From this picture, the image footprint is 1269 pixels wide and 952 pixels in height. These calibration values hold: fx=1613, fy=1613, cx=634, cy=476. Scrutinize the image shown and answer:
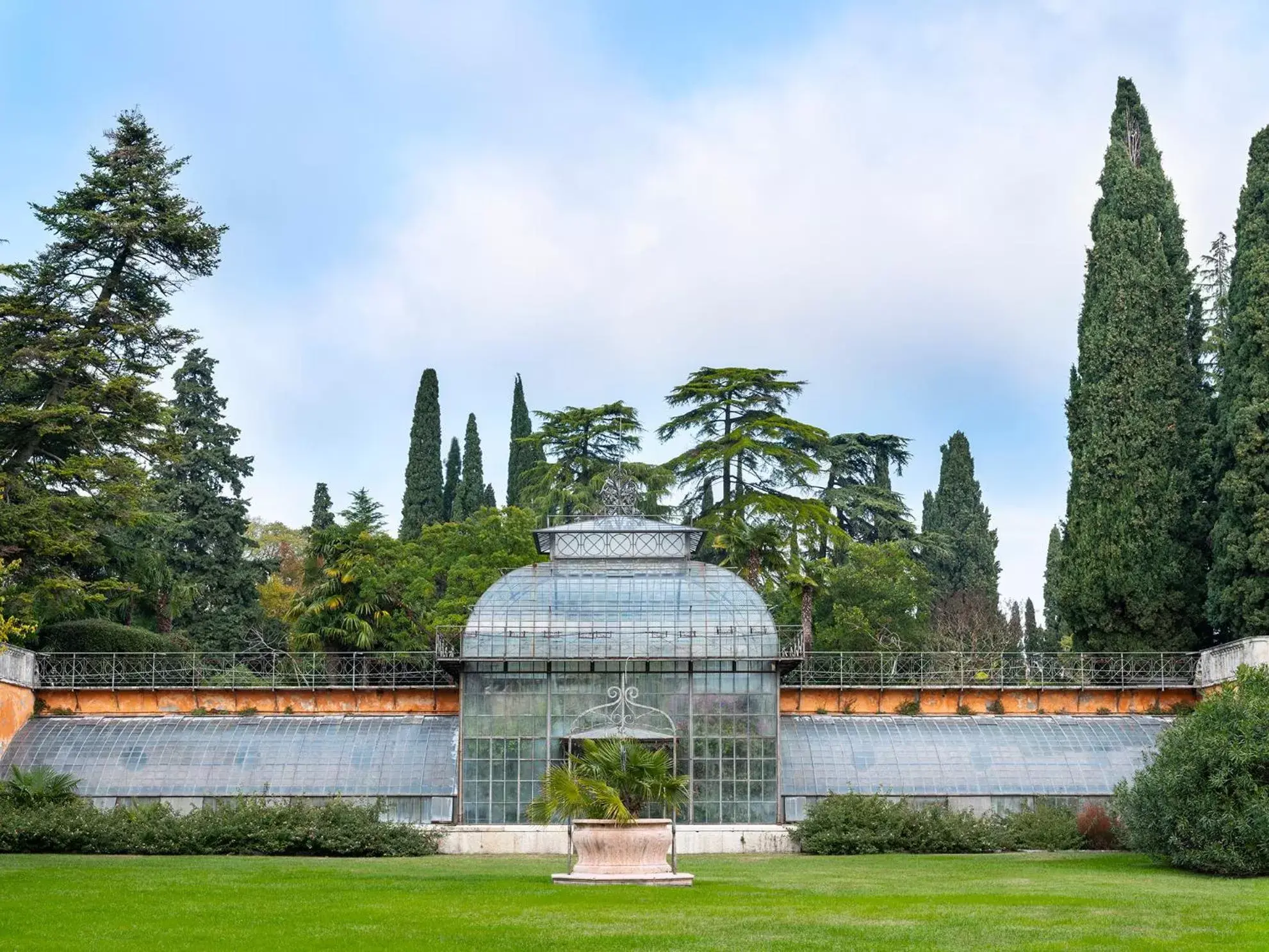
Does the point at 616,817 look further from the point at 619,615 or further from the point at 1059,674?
the point at 1059,674

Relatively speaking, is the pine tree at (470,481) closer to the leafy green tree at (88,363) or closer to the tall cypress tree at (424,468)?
the tall cypress tree at (424,468)

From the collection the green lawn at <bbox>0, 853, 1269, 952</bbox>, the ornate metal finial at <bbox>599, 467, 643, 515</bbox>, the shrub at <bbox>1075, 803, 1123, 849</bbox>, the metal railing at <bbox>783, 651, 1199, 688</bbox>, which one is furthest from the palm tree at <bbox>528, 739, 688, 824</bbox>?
the ornate metal finial at <bbox>599, 467, 643, 515</bbox>

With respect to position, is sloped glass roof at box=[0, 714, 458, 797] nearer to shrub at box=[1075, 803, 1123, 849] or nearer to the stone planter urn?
the stone planter urn

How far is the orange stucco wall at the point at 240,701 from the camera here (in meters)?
46.2

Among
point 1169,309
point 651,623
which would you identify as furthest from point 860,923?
point 1169,309

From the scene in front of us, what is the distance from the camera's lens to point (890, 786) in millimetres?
43500

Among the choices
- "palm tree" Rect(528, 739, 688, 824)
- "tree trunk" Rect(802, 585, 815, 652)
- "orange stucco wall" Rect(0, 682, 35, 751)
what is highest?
"tree trunk" Rect(802, 585, 815, 652)

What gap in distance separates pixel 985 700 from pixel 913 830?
7.93 meters

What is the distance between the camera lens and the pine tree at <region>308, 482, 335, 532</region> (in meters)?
88.4

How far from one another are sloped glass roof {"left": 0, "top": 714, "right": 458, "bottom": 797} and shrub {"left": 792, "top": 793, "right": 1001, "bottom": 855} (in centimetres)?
980

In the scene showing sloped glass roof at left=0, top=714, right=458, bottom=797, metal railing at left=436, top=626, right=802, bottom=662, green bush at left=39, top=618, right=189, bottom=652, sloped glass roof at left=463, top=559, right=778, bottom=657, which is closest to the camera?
metal railing at left=436, top=626, right=802, bottom=662

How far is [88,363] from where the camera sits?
158ft

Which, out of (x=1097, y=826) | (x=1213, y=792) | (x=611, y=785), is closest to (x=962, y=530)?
(x=1097, y=826)

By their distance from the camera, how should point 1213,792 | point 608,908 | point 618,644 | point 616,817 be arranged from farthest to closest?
point 618,644
point 1213,792
point 616,817
point 608,908
